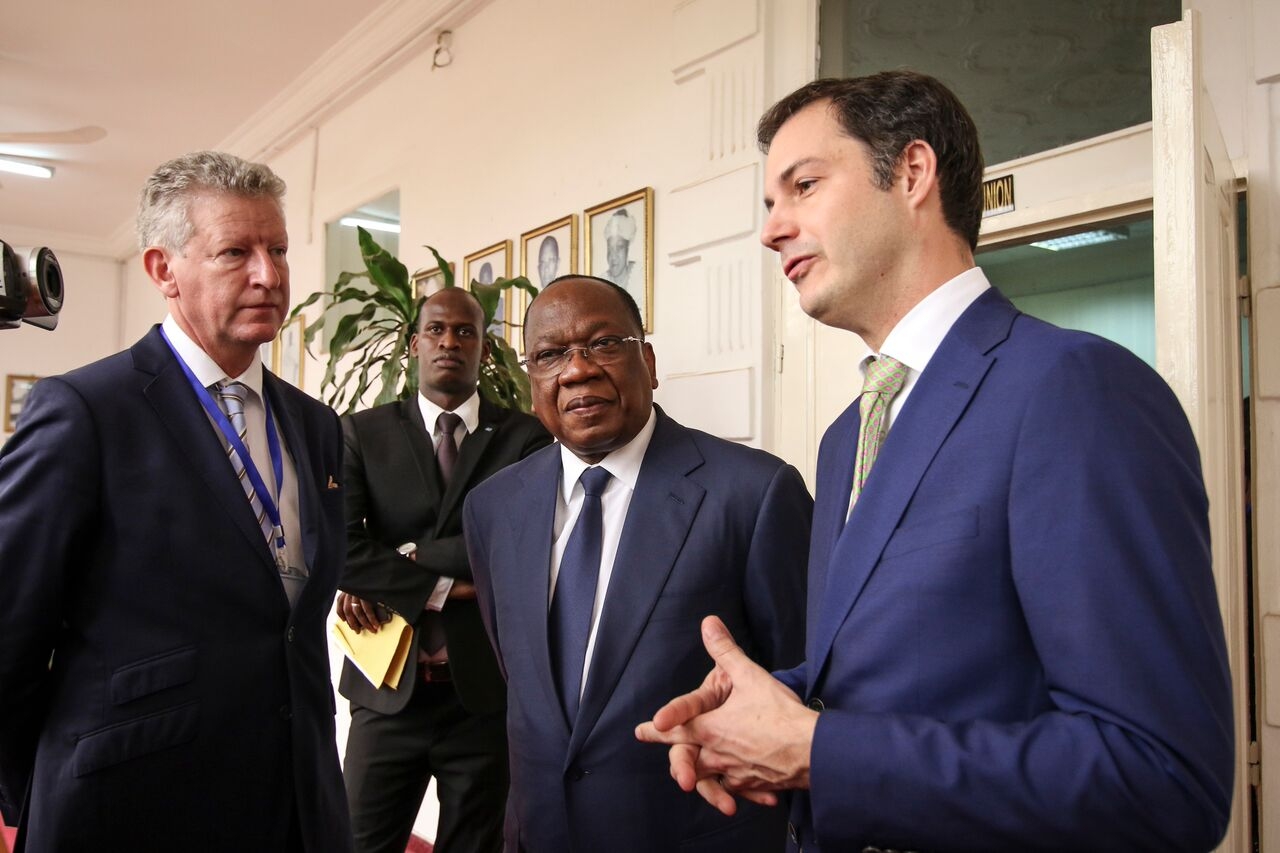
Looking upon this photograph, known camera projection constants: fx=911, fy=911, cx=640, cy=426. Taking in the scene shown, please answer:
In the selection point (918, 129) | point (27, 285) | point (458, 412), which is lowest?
point (458, 412)

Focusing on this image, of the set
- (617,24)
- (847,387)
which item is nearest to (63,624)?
(847,387)

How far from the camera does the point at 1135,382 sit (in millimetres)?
857

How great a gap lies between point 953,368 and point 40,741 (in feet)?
4.56

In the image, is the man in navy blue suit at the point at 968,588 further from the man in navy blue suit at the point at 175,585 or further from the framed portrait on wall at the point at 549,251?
the framed portrait on wall at the point at 549,251

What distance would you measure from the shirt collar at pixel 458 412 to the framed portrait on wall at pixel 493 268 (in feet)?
4.45

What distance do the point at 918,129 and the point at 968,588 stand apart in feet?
1.93

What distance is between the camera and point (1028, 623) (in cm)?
86

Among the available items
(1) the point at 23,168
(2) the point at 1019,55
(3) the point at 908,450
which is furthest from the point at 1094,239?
(1) the point at 23,168

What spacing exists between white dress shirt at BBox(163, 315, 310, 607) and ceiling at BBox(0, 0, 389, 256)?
4013 mm

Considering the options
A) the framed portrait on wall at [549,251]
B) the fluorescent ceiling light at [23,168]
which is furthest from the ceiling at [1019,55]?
the fluorescent ceiling light at [23,168]

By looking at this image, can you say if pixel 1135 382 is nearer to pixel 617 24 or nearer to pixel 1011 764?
pixel 1011 764

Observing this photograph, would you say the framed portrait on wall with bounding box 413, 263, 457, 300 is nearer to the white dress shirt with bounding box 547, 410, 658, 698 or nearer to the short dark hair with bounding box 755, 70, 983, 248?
the white dress shirt with bounding box 547, 410, 658, 698

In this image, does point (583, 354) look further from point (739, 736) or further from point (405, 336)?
point (405, 336)

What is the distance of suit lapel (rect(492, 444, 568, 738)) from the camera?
1566 millimetres
